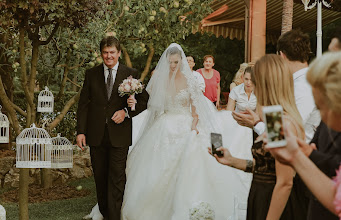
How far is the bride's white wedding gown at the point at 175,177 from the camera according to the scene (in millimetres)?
6402

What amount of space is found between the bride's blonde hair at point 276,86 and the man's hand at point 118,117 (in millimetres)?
3058

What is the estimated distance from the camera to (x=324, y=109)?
2.13 meters

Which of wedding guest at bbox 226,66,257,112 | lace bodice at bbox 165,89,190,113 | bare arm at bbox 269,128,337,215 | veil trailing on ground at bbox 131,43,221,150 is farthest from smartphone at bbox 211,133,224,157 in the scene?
wedding guest at bbox 226,66,257,112

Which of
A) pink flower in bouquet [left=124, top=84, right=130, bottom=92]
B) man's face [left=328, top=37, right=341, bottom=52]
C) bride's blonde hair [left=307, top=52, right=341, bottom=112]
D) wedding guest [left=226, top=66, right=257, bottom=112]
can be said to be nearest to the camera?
bride's blonde hair [left=307, top=52, right=341, bottom=112]

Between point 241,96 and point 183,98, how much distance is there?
1195mm

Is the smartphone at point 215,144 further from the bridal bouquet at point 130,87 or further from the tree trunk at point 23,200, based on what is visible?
the tree trunk at point 23,200

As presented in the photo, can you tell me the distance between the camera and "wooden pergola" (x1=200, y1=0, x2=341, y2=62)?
1163 cm

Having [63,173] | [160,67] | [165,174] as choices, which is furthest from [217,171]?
[63,173]

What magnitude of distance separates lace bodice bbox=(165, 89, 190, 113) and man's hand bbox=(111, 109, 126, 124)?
3.47ft

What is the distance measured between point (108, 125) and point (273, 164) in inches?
120

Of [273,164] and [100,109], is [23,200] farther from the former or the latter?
[273,164]

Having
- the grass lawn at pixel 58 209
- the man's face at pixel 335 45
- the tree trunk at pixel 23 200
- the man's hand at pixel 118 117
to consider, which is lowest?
the grass lawn at pixel 58 209

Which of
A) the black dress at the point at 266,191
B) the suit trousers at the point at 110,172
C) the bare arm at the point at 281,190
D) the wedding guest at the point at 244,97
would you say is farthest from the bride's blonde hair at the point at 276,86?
the wedding guest at the point at 244,97

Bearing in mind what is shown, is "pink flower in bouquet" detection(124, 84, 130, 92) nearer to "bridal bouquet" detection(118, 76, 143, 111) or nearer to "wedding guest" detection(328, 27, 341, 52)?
"bridal bouquet" detection(118, 76, 143, 111)
